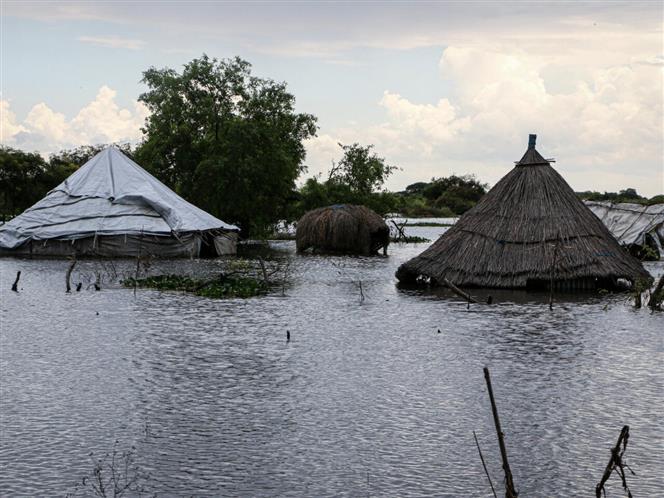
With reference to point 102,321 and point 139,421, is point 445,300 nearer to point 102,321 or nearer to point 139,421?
point 102,321

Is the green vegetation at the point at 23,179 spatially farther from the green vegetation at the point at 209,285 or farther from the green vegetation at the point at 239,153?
the green vegetation at the point at 209,285

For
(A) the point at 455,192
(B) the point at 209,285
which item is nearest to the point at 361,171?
(B) the point at 209,285

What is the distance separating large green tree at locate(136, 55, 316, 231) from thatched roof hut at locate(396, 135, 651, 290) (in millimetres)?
25912

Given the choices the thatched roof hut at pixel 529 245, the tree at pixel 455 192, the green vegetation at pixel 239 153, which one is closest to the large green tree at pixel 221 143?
the green vegetation at pixel 239 153

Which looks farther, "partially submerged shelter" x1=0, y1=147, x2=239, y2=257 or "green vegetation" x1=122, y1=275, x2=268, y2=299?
"partially submerged shelter" x1=0, y1=147, x2=239, y2=257

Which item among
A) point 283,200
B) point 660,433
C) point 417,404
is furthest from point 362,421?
point 283,200

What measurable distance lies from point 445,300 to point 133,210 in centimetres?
2307

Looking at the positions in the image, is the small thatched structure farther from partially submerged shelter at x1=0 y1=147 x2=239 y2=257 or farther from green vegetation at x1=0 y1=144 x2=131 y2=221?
green vegetation at x1=0 y1=144 x2=131 y2=221

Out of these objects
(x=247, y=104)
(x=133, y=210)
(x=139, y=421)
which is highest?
(x=247, y=104)

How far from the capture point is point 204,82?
198 feet

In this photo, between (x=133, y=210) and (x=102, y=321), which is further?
(x=133, y=210)

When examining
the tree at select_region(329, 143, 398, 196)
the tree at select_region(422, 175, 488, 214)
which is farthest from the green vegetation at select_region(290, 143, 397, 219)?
the tree at select_region(422, 175, 488, 214)

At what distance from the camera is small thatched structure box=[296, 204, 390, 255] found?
47.9 meters

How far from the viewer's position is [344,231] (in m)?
47.9
